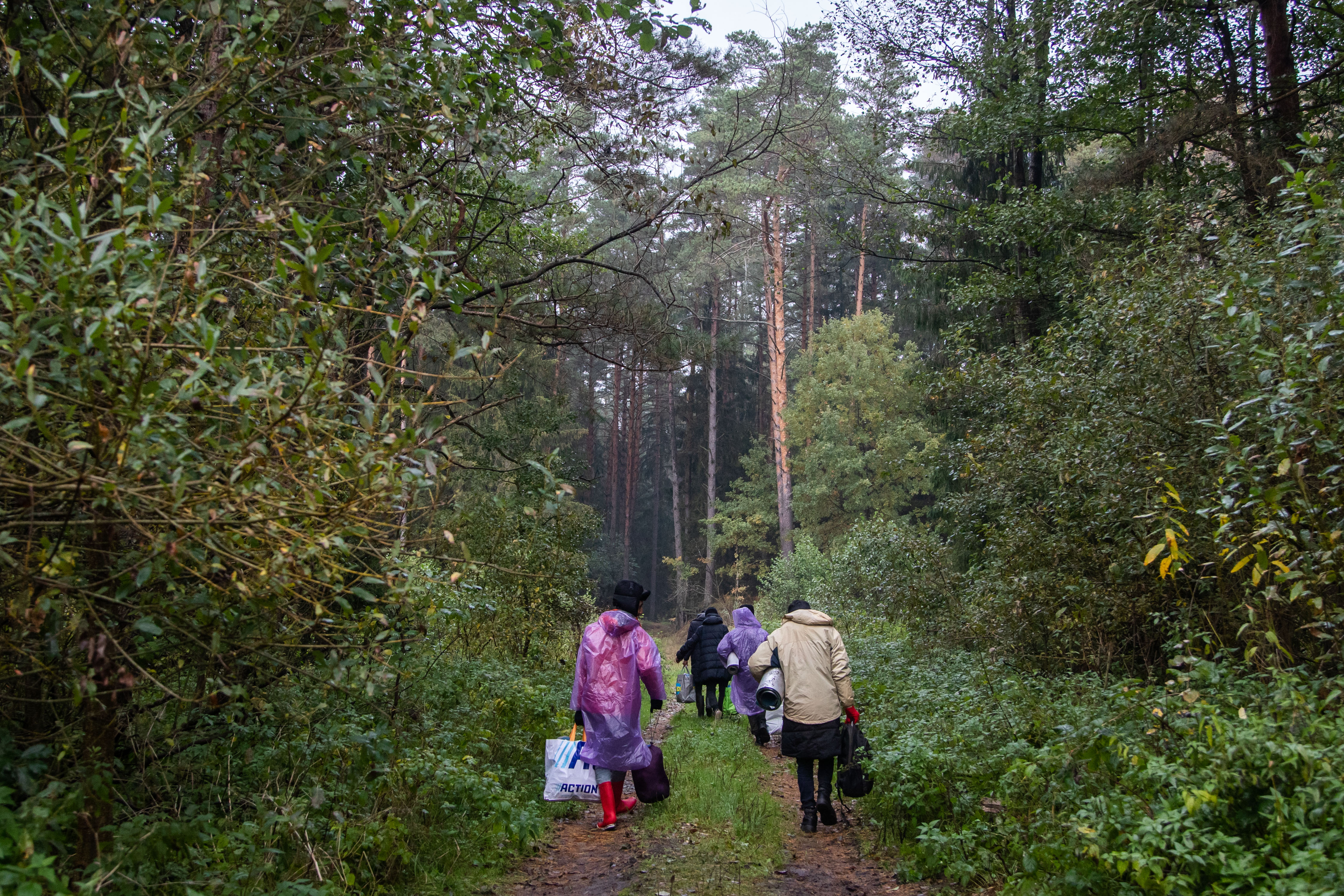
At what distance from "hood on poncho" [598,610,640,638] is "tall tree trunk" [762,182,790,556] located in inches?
849

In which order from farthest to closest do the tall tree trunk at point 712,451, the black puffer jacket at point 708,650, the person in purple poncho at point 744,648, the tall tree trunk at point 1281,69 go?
1. the tall tree trunk at point 712,451
2. the black puffer jacket at point 708,650
3. the person in purple poncho at point 744,648
4. the tall tree trunk at point 1281,69

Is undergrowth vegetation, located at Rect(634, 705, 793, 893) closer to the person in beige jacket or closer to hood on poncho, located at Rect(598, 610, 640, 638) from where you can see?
the person in beige jacket

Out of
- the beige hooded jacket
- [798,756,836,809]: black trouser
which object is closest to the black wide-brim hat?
the beige hooded jacket

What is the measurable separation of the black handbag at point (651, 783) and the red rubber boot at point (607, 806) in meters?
0.25

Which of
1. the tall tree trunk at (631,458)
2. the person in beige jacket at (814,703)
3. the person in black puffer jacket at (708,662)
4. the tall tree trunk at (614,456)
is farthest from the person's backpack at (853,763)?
the tall tree trunk at (614,456)

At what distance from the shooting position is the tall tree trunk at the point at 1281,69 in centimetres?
923

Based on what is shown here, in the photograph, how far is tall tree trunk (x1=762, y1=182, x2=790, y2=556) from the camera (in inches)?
1102

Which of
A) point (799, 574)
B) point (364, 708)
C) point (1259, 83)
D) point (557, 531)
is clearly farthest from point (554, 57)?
point (799, 574)

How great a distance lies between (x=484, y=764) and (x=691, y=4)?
5.39 metres

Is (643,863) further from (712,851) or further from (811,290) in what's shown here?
(811,290)

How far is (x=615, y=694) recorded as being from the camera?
654cm

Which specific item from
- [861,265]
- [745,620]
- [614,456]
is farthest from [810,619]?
[614,456]

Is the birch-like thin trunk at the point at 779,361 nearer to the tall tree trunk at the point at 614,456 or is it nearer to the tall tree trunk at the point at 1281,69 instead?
the tall tree trunk at the point at 614,456

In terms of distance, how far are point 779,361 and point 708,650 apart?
761 inches
